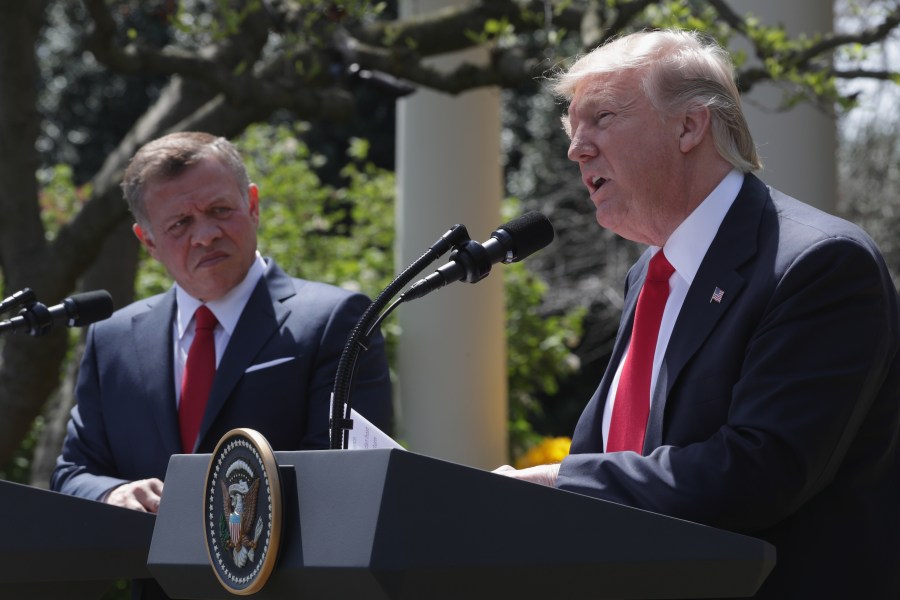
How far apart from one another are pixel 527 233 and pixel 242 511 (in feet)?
2.65

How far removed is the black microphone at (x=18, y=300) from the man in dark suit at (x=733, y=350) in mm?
1400

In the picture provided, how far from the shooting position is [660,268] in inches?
106

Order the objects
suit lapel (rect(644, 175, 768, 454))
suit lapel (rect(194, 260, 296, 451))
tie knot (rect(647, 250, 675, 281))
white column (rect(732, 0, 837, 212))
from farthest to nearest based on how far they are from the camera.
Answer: white column (rect(732, 0, 837, 212)) < suit lapel (rect(194, 260, 296, 451)) < tie knot (rect(647, 250, 675, 281)) < suit lapel (rect(644, 175, 768, 454))

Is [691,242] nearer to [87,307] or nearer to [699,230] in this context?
[699,230]

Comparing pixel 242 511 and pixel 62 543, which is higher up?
pixel 242 511

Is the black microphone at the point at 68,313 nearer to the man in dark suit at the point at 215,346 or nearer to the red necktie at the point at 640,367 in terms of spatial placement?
the man in dark suit at the point at 215,346

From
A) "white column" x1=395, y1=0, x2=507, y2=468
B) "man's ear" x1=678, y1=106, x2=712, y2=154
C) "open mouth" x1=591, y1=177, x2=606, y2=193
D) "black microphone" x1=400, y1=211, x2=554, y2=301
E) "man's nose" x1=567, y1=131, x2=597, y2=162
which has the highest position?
"man's ear" x1=678, y1=106, x2=712, y2=154

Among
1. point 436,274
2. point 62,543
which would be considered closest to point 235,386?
point 62,543

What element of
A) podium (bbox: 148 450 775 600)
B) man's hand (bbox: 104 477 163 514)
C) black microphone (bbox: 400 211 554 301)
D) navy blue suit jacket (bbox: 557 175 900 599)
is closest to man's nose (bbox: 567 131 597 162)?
black microphone (bbox: 400 211 554 301)

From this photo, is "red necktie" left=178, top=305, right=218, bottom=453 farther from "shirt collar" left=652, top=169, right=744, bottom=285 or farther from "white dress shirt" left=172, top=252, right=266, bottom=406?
"shirt collar" left=652, top=169, right=744, bottom=285

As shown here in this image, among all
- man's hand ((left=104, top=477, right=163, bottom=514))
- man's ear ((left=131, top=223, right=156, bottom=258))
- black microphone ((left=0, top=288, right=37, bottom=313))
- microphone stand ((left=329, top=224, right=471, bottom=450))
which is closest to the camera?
microphone stand ((left=329, top=224, right=471, bottom=450))

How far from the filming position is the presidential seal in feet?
6.30

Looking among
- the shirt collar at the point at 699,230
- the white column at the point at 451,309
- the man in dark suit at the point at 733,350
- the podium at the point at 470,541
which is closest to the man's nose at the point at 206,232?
the man in dark suit at the point at 733,350

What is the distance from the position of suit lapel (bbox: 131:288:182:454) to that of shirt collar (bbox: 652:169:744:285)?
1593mm
